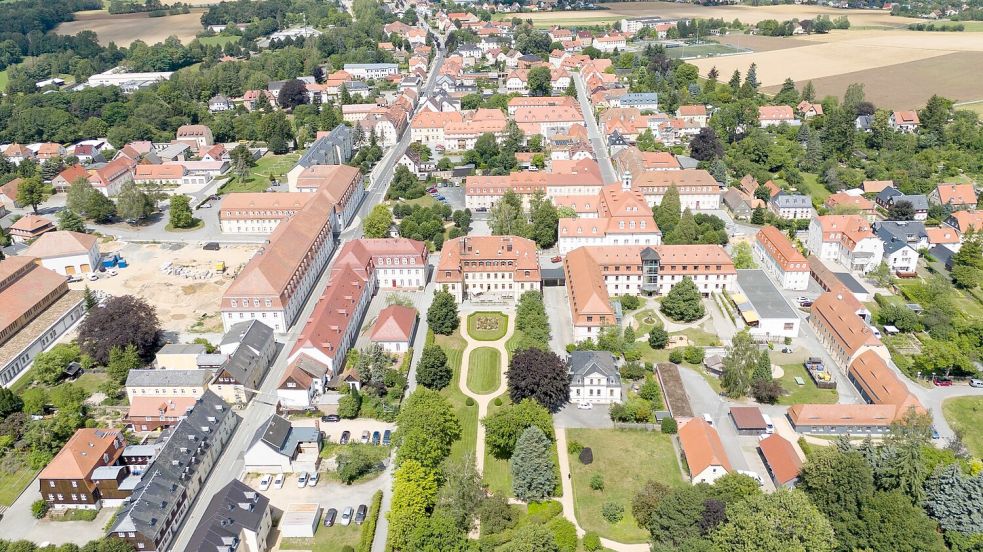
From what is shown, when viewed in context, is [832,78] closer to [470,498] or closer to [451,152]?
[451,152]

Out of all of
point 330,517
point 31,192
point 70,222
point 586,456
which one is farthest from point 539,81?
point 330,517

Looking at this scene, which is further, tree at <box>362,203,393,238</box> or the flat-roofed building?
tree at <box>362,203,393,238</box>

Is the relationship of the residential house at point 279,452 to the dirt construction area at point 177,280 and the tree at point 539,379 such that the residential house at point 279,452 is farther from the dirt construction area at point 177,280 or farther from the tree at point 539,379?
the dirt construction area at point 177,280

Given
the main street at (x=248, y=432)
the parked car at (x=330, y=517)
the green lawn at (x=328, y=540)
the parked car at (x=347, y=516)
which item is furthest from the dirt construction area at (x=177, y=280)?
the green lawn at (x=328, y=540)

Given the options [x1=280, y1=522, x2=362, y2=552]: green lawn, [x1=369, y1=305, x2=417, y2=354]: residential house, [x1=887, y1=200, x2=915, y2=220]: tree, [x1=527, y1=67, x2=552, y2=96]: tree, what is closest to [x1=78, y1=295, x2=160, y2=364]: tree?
[x1=369, y1=305, x2=417, y2=354]: residential house

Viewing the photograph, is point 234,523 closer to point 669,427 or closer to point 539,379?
point 539,379

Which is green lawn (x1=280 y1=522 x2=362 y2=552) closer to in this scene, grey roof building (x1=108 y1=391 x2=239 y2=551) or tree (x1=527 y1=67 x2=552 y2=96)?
grey roof building (x1=108 y1=391 x2=239 y2=551)
